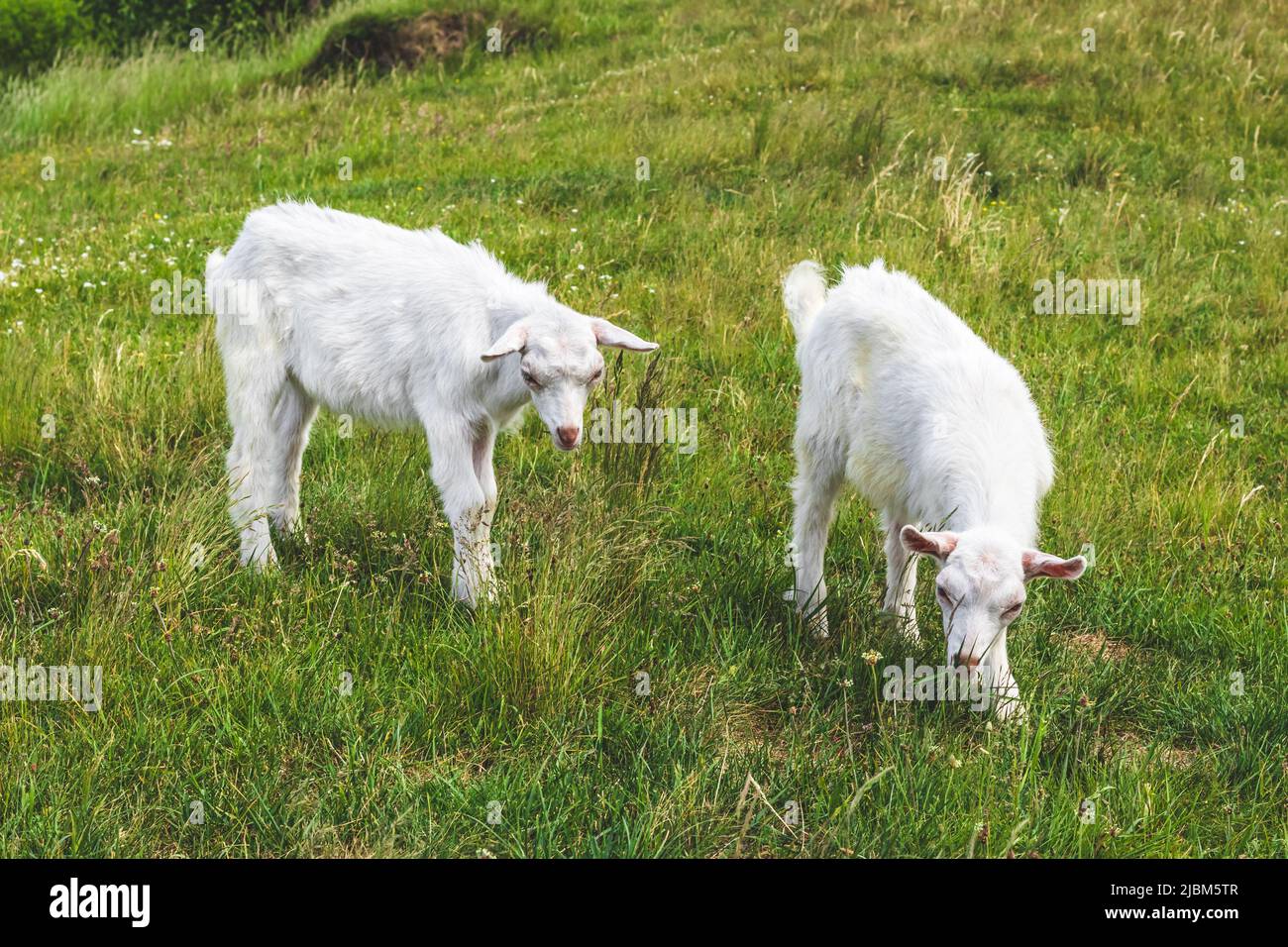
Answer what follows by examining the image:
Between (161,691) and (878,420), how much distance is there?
9.45 feet

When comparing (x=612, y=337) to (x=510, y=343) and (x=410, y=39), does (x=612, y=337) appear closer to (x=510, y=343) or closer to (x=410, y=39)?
(x=510, y=343)

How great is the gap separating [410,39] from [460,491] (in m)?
13.3

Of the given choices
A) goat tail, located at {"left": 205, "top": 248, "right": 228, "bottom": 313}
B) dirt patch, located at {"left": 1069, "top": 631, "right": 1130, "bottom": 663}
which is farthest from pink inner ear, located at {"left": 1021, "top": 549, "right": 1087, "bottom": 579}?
goat tail, located at {"left": 205, "top": 248, "right": 228, "bottom": 313}

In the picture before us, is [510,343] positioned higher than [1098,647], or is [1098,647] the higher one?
[510,343]

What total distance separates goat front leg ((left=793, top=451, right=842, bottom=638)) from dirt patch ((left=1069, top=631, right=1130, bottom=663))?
104 cm

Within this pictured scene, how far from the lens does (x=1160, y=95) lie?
40.8 feet

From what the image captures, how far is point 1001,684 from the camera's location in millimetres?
4004

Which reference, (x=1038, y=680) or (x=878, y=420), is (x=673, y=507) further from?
(x=1038, y=680)

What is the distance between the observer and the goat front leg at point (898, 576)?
16.5ft

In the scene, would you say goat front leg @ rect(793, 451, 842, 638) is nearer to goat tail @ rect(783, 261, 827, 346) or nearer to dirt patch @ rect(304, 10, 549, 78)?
goat tail @ rect(783, 261, 827, 346)

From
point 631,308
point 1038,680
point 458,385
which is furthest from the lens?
point 631,308

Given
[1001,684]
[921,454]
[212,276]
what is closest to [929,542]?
[1001,684]
